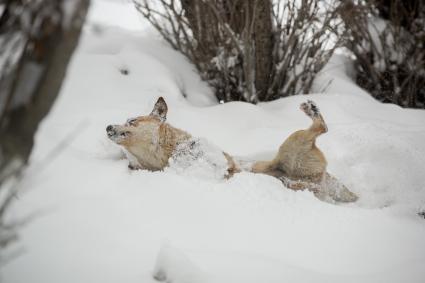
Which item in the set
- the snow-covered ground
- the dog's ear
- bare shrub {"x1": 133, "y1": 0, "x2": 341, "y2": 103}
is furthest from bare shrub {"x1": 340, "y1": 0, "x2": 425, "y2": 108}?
the dog's ear

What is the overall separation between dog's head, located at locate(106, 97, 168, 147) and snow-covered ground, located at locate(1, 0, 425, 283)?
0.21 m

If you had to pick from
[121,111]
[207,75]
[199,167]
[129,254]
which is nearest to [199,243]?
[129,254]

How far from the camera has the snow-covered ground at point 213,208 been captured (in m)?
1.73

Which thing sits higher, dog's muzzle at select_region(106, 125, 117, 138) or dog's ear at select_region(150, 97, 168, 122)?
dog's ear at select_region(150, 97, 168, 122)

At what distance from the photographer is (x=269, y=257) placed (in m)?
1.89

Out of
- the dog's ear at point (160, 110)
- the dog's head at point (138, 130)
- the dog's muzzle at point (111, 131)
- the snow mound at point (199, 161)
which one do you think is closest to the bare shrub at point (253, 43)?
the dog's ear at point (160, 110)

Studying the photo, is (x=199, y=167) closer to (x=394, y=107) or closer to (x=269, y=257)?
(x=269, y=257)

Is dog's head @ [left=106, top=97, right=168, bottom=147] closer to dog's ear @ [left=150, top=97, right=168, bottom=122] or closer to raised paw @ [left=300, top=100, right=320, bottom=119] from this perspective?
dog's ear @ [left=150, top=97, right=168, bottom=122]

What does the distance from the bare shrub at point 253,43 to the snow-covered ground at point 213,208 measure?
2.23ft

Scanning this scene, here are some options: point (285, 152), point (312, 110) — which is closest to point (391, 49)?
point (312, 110)

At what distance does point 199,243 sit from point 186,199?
44 centimetres

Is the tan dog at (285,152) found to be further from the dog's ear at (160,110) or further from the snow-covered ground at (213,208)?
the snow-covered ground at (213,208)

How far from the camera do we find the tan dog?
3.06 metres

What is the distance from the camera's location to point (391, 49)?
5254 millimetres
